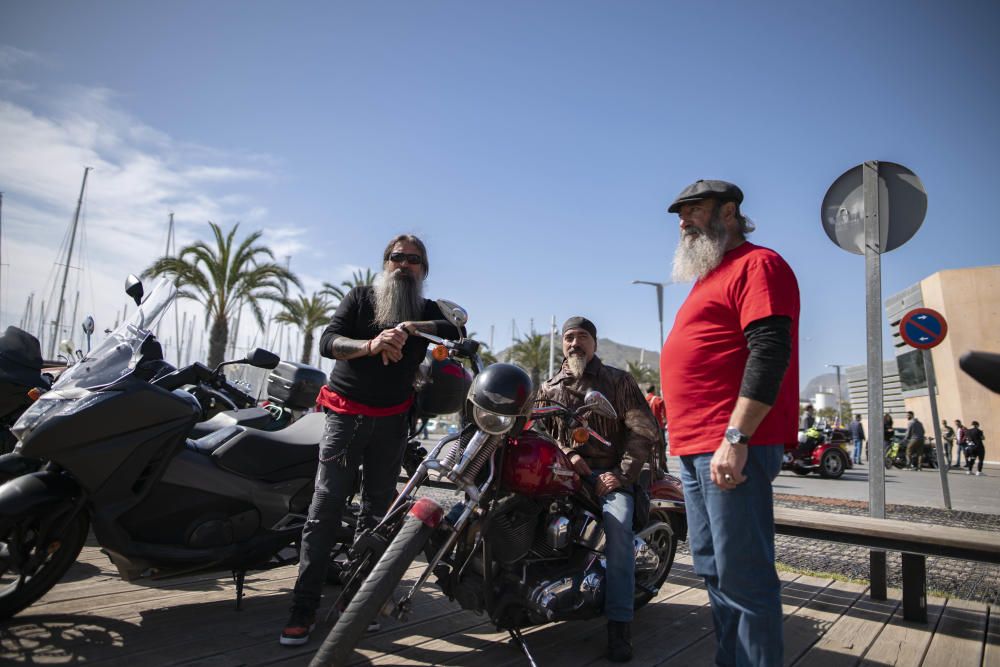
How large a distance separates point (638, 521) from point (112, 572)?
3.34 meters

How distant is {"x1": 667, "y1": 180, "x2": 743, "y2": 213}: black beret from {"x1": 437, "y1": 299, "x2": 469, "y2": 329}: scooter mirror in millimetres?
1036

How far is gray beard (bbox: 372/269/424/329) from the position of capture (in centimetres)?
315

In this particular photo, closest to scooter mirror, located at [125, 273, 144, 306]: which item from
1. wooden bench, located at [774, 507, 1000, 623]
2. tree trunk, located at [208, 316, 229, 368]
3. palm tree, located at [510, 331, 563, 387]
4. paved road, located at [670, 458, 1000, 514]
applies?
wooden bench, located at [774, 507, 1000, 623]

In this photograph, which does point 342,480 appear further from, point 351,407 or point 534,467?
point 534,467

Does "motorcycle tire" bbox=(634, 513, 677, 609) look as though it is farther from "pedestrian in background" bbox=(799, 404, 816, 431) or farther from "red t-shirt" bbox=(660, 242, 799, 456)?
"pedestrian in background" bbox=(799, 404, 816, 431)

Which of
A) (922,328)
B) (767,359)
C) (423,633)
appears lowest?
(423,633)

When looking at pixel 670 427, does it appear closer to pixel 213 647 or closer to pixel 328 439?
pixel 328 439

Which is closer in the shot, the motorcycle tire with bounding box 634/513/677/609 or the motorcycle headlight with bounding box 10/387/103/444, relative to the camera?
the motorcycle headlight with bounding box 10/387/103/444

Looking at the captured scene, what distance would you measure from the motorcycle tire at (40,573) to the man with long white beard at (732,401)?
8.96ft

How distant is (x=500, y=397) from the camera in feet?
7.63

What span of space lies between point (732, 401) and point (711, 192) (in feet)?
2.83

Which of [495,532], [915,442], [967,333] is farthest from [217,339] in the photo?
[967,333]

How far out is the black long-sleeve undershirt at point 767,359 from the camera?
204 centimetres

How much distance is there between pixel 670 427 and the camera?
2.41 m
